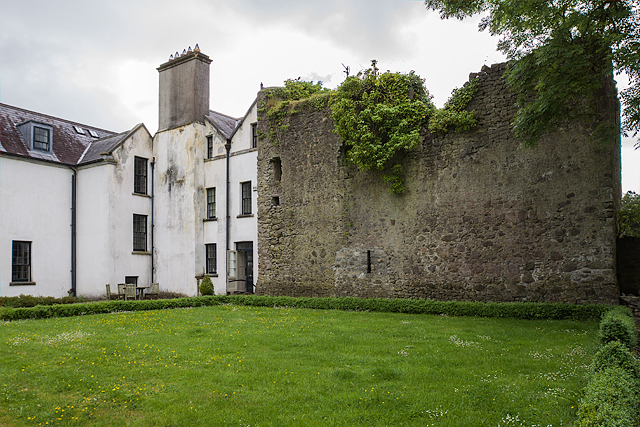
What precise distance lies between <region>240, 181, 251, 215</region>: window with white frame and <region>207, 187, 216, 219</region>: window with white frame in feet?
6.34

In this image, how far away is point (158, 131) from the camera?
24141 mm

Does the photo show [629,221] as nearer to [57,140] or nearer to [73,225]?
[73,225]

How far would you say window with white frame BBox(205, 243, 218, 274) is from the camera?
22.0m

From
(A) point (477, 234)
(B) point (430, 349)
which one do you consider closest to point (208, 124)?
(A) point (477, 234)

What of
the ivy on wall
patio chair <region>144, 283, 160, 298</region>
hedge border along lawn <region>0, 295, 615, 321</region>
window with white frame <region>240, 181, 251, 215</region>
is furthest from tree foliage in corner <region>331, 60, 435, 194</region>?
patio chair <region>144, 283, 160, 298</region>

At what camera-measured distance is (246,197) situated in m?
21.0

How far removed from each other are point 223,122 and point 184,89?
2483 mm

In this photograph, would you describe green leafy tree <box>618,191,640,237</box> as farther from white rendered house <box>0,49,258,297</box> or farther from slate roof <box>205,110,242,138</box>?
slate roof <box>205,110,242,138</box>

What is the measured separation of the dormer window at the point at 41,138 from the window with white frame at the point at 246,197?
391 inches

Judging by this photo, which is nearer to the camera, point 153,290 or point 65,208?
point 153,290

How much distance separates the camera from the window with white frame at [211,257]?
22.0 meters

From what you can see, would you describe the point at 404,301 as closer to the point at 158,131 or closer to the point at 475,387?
the point at 475,387

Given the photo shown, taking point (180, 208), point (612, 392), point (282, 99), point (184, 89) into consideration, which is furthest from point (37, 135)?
point (612, 392)

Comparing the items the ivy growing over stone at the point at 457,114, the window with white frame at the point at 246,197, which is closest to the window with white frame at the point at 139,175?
the window with white frame at the point at 246,197
